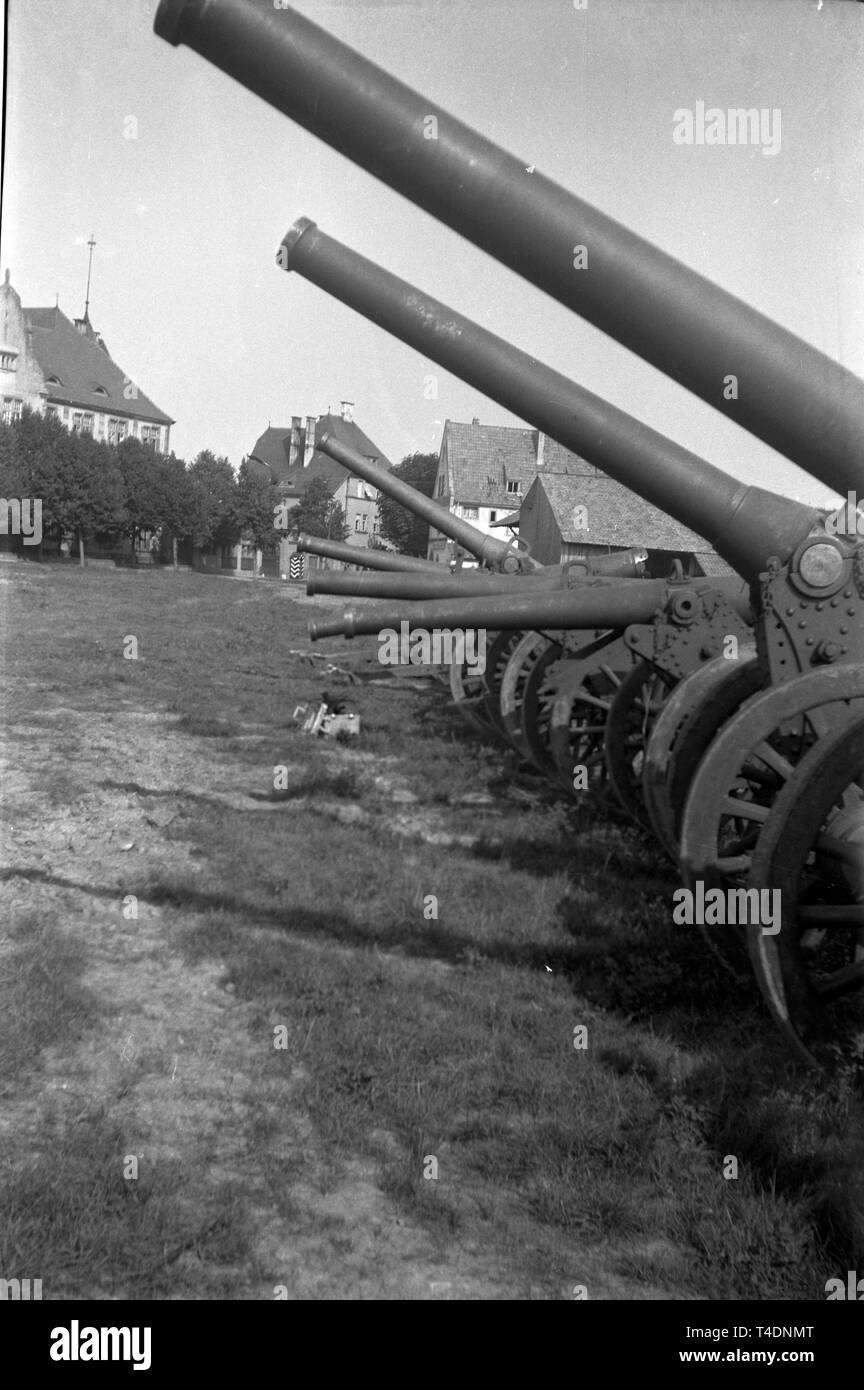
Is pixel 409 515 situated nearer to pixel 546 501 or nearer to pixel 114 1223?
pixel 546 501

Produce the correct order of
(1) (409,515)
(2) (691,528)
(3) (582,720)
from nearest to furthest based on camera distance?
(2) (691,528)
(3) (582,720)
(1) (409,515)

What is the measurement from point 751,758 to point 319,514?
2221 cm

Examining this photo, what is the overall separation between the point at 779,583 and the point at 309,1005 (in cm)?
234

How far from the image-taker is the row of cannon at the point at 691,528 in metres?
2.18

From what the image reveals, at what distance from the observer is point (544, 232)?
2.31m

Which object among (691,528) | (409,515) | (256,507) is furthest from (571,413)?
(256,507)

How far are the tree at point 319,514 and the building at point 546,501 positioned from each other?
241 inches

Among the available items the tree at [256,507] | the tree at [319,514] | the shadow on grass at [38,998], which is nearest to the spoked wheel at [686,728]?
the shadow on grass at [38,998]

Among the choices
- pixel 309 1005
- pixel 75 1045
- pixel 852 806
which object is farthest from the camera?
pixel 309 1005

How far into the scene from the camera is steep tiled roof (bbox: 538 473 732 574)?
15.7 meters
